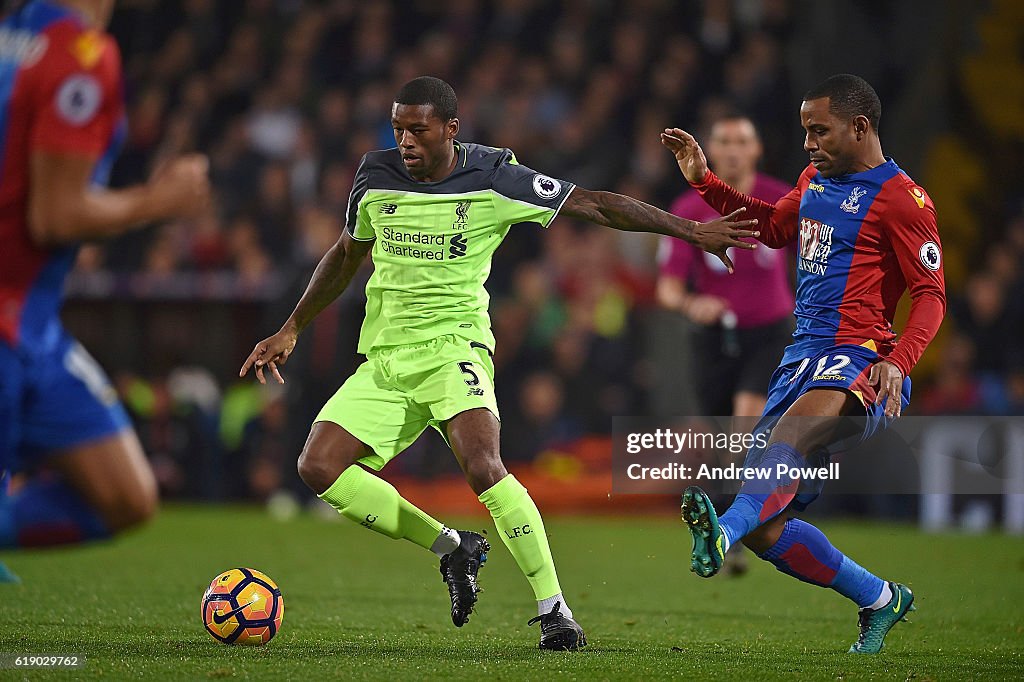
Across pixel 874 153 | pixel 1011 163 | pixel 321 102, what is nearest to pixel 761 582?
pixel 874 153

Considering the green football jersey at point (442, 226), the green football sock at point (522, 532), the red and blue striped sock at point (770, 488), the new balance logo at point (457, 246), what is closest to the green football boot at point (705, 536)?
the red and blue striped sock at point (770, 488)

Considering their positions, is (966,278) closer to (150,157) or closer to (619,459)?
(619,459)

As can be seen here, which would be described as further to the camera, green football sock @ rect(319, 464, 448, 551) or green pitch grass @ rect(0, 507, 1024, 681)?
green football sock @ rect(319, 464, 448, 551)

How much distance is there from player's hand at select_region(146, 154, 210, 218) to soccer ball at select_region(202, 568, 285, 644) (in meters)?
1.74

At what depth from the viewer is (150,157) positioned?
50.5ft

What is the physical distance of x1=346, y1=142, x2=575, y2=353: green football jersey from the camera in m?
5.82

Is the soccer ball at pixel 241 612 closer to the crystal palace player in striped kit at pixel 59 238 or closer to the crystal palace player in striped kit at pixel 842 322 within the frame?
the crystal palace player in striped kit at pixel 59 238

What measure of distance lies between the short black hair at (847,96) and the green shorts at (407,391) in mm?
1743

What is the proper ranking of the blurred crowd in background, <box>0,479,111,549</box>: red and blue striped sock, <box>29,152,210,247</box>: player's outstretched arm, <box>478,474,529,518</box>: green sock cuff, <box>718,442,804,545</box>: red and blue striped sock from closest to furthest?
<box>29,152,210,247</box>: player's outstretched arm < <box>0,479,111,549</box>: red and blue striped sock < <box>718,442,804,545</box>: red and blue striped sock < <box>478,474,529,518</box>: green sock cuff < the blurred crowd in background

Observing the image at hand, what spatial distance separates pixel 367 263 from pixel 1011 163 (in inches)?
291

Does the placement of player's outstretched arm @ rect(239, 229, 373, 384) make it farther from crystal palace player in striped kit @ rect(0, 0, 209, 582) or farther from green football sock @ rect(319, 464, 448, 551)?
crystal palace player in striped kit @ rect(0, 0, 209, 582)

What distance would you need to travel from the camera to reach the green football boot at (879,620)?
556 cm

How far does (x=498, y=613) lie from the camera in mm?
6711

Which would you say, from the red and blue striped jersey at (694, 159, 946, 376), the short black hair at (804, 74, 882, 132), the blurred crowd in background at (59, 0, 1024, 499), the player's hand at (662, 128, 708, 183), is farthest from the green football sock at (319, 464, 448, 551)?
the blurred crowd in background at (59, 0, 1024, 499)
